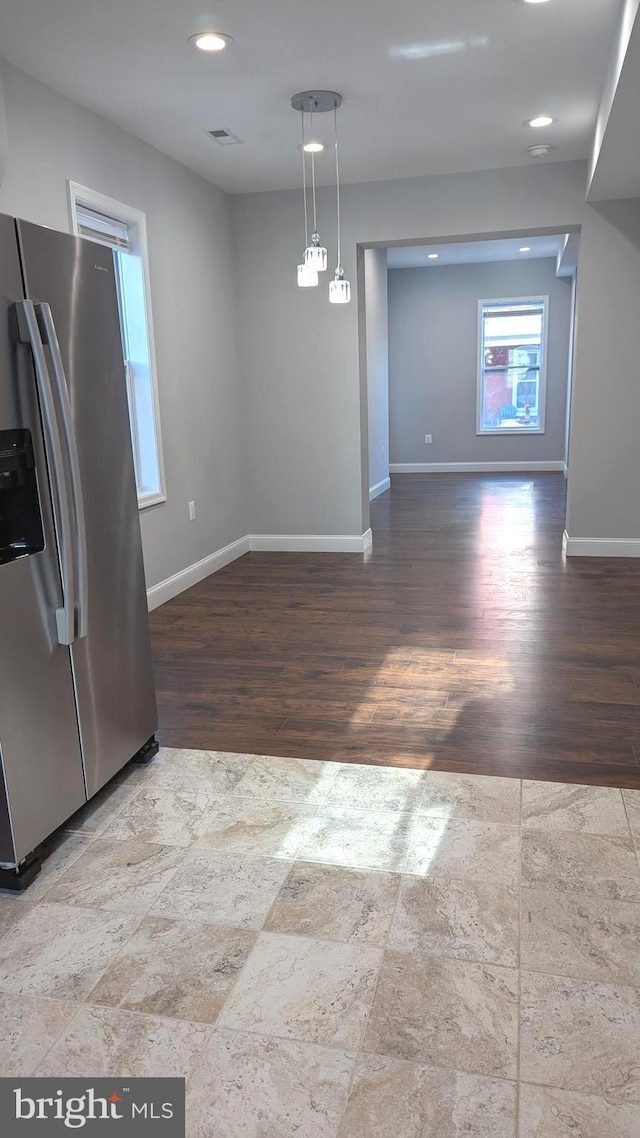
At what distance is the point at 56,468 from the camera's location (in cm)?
208

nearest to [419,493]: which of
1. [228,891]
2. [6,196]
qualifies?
[6,196]

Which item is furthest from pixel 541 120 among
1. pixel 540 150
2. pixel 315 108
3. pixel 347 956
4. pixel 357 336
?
pixel 347 956

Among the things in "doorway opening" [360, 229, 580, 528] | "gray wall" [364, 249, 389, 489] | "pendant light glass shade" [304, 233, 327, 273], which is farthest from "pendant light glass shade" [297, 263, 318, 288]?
"doorway opening" [360, 229, 580, 528]

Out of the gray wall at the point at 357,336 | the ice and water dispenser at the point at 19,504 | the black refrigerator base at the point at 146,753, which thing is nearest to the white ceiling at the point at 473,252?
the gray wall at the point at 357,336

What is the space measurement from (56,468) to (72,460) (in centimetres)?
7

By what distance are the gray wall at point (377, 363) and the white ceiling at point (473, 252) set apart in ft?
1.90

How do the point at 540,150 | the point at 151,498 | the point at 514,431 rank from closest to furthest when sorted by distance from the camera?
the point at 151,498 → the point at 540,150 → the point at 514,431

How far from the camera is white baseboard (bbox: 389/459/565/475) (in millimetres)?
10641

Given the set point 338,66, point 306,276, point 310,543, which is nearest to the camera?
point 338,66

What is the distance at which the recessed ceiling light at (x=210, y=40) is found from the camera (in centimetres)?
312

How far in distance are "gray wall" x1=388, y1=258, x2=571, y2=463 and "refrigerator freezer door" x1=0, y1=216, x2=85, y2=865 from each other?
30.0 feet

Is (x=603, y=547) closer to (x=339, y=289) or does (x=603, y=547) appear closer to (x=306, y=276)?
(x=339, y=289)

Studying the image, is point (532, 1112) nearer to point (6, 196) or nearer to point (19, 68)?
point (6, 196)

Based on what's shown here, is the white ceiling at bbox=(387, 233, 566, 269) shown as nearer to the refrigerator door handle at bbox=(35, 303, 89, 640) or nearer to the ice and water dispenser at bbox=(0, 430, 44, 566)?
the refrigerator door handle at bbox=(35, 303, 89, 640)
